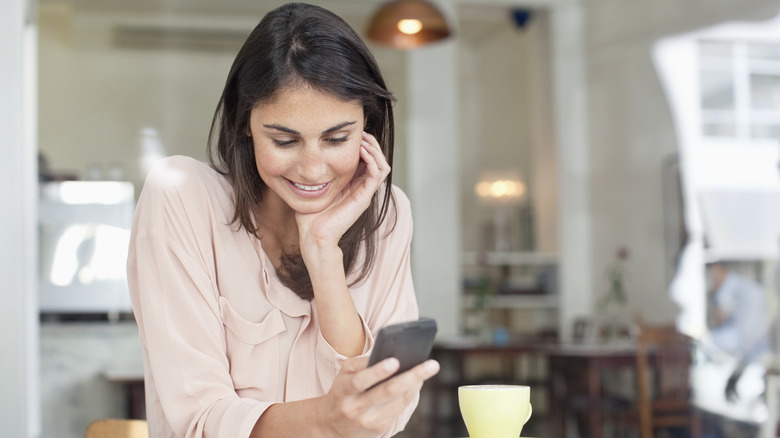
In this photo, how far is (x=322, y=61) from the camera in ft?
3.30

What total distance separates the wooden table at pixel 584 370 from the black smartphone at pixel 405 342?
448 cm

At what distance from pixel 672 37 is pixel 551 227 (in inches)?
76.6

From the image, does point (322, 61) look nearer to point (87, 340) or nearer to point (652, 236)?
point (87, 340)

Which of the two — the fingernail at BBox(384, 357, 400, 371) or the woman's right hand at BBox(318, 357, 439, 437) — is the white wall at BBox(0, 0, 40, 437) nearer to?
the woman's right hand at BBox(318, 357, 439, 437)

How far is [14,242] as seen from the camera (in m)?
2.38

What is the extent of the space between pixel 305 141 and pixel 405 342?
1.20 feet

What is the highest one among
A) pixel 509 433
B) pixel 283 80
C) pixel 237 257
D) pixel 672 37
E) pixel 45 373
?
pixel 672 37

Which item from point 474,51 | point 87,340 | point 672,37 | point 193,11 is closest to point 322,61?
point 87,340

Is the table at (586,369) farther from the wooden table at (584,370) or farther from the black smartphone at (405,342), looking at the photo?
the black smartphone at (405,342)

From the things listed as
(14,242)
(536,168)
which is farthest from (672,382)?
(14,242)

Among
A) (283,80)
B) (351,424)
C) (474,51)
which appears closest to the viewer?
(351,424)

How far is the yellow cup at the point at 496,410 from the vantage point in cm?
85

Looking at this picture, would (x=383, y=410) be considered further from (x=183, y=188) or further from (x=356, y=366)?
(x=183, y=188)

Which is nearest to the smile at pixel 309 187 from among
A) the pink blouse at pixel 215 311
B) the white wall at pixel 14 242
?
the pink blouse at pixel 215 311
